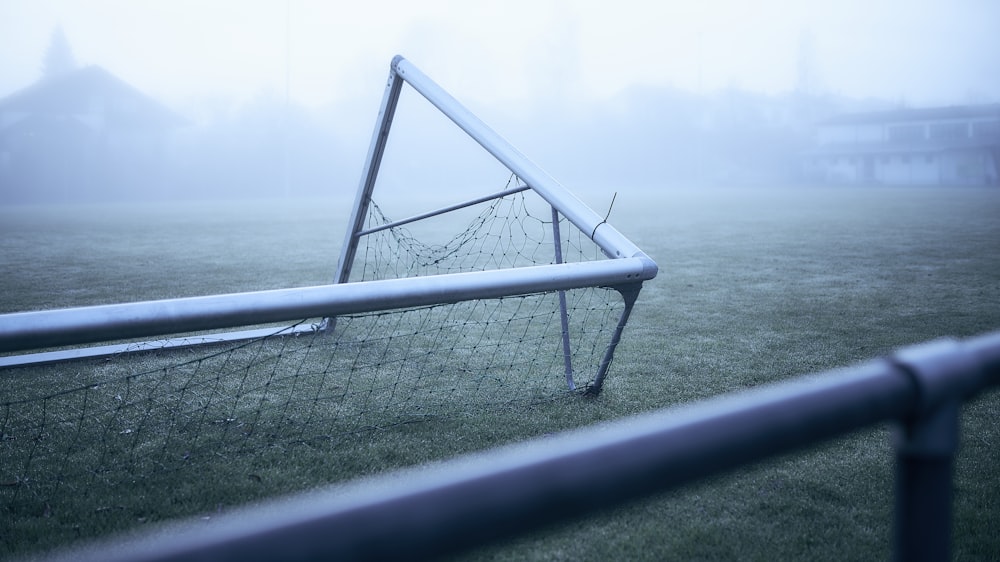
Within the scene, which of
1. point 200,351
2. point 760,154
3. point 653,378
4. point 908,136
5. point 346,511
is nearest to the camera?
point 346,511

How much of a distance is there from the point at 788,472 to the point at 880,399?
9.19 ft

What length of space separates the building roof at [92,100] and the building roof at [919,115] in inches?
2082

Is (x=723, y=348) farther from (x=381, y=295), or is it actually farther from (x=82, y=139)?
(x=82, y=139)

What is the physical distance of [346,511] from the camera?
0.49 m

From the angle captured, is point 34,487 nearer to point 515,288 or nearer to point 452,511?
point 515,288

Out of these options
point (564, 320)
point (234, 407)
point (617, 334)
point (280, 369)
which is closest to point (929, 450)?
point (617, 334)

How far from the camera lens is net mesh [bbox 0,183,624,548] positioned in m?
3.12

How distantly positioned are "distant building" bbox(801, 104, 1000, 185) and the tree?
61656 mm

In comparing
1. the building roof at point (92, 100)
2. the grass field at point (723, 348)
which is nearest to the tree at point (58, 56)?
the building roof at point (92, 100)

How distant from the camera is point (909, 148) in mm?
54812

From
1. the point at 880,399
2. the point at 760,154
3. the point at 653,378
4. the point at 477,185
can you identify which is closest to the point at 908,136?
the point at 760,154

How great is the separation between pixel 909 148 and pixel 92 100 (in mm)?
57952

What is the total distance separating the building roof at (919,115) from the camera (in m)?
55.2

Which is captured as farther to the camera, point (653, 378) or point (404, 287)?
point (653, 378)
